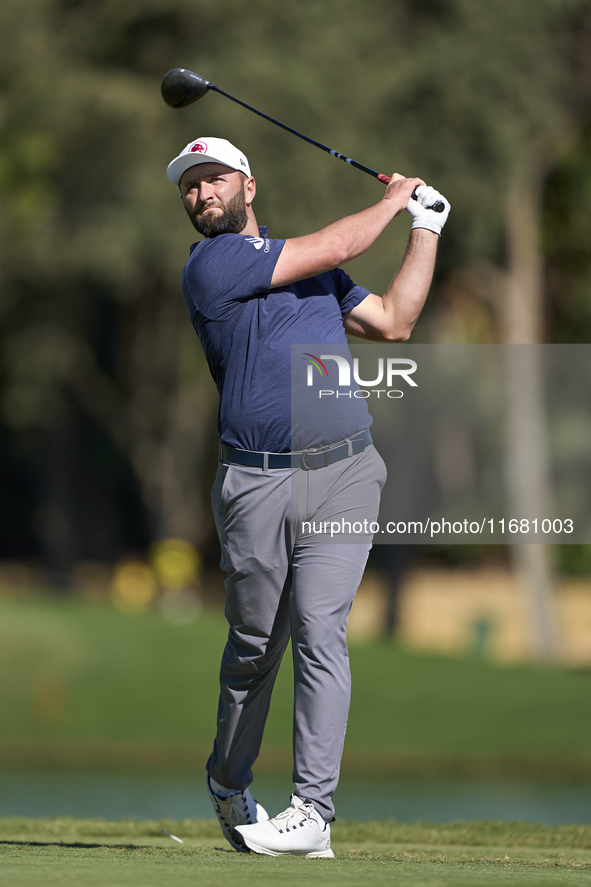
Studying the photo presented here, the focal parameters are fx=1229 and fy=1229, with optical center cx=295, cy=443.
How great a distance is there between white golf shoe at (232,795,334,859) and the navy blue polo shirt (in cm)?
111

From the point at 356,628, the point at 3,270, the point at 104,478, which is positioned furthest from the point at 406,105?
the point at 104,478

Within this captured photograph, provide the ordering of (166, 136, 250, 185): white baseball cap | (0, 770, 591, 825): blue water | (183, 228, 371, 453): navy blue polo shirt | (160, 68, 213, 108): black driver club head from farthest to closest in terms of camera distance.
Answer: (0, 770, 591, 825): blue water → (160, 68, 213, 108): black driver club head → (166, 136, 250, 185): white baseball cap → (183, 228, 371, 453): navy blue polo shirt

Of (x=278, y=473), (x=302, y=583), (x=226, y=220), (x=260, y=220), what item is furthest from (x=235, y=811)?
(x=260, y=220)

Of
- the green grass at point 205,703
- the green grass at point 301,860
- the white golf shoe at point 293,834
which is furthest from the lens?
the green grass at point 205,703

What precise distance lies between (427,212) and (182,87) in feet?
4.92

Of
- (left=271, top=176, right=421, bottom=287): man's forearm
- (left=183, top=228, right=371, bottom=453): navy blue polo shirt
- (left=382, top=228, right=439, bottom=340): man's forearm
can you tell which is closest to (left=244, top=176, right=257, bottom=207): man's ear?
(left=183, top=228, right=371, bottom=453): navy blue polo shirt

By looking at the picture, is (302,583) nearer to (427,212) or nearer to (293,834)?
(293,834)

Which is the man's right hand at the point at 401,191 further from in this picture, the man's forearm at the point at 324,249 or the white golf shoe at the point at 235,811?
the white golf shoe at the point at 235,811

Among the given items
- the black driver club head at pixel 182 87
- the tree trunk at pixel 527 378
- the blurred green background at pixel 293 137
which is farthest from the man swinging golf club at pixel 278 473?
the tree trunk at pixel 527 378

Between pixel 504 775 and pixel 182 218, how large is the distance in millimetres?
9210

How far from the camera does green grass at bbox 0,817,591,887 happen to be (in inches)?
121

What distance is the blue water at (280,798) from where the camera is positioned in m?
7.25

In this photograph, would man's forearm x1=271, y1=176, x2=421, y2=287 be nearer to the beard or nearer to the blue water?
the beard

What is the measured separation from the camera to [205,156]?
3932 mm
